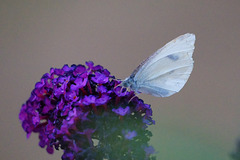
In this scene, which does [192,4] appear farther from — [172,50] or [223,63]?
[172,50]

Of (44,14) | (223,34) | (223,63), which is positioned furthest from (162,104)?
(44,14)

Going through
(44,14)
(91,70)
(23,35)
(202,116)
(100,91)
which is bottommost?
(100,91)

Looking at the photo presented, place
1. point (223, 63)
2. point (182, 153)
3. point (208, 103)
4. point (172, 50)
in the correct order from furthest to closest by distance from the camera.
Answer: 1. point (223, 63)
2. point (208, 103)
3. point (172, 50)
4. point (182, 153)

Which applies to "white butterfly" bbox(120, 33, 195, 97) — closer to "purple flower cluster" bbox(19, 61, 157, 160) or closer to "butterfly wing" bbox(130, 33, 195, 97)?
"butterfly wing" bbox(130, 33, 195, 97)

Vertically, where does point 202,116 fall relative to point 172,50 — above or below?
above

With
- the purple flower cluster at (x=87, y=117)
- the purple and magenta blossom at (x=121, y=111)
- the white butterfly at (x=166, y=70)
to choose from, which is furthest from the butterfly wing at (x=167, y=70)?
the purple and magenta blossom at (x=121, y=111)

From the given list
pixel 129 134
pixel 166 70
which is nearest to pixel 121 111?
pixel 129 134

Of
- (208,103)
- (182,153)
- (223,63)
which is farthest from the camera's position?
(223,63)
